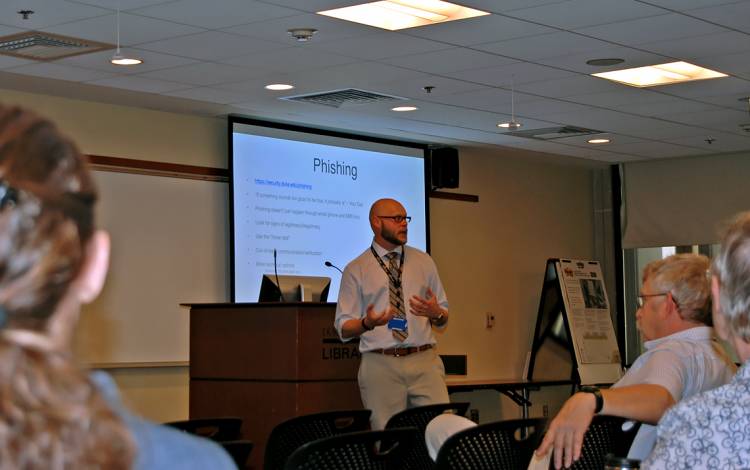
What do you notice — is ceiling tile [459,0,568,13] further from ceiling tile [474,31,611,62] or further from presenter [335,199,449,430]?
presenter [335,199,449,430]

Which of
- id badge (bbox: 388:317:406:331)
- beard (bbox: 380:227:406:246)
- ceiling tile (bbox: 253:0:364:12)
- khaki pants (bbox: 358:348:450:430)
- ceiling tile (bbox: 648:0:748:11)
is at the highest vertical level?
ceiling tile (bbox: 648:0:748:11)

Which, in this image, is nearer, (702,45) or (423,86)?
(702,45)

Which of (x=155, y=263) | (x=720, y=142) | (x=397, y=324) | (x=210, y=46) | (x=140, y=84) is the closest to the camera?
(x=397, y=324)

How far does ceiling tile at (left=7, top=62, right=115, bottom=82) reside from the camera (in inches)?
280

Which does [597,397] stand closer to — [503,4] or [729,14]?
[503,4]

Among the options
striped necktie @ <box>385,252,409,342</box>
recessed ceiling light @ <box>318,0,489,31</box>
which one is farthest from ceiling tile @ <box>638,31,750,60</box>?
striped necktie @ <box>385,252,409,342</box>

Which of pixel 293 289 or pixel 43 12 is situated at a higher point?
pixel 43 12

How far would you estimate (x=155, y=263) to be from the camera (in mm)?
8883

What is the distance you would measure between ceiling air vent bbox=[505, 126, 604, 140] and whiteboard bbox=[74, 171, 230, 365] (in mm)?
2774

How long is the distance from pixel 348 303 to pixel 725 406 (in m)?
4.50

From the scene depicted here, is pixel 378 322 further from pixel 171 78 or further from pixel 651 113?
pixel 651 113

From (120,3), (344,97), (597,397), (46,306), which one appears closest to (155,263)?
(344,97)

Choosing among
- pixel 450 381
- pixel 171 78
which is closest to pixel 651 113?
pixel 450 381

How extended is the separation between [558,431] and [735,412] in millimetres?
819
